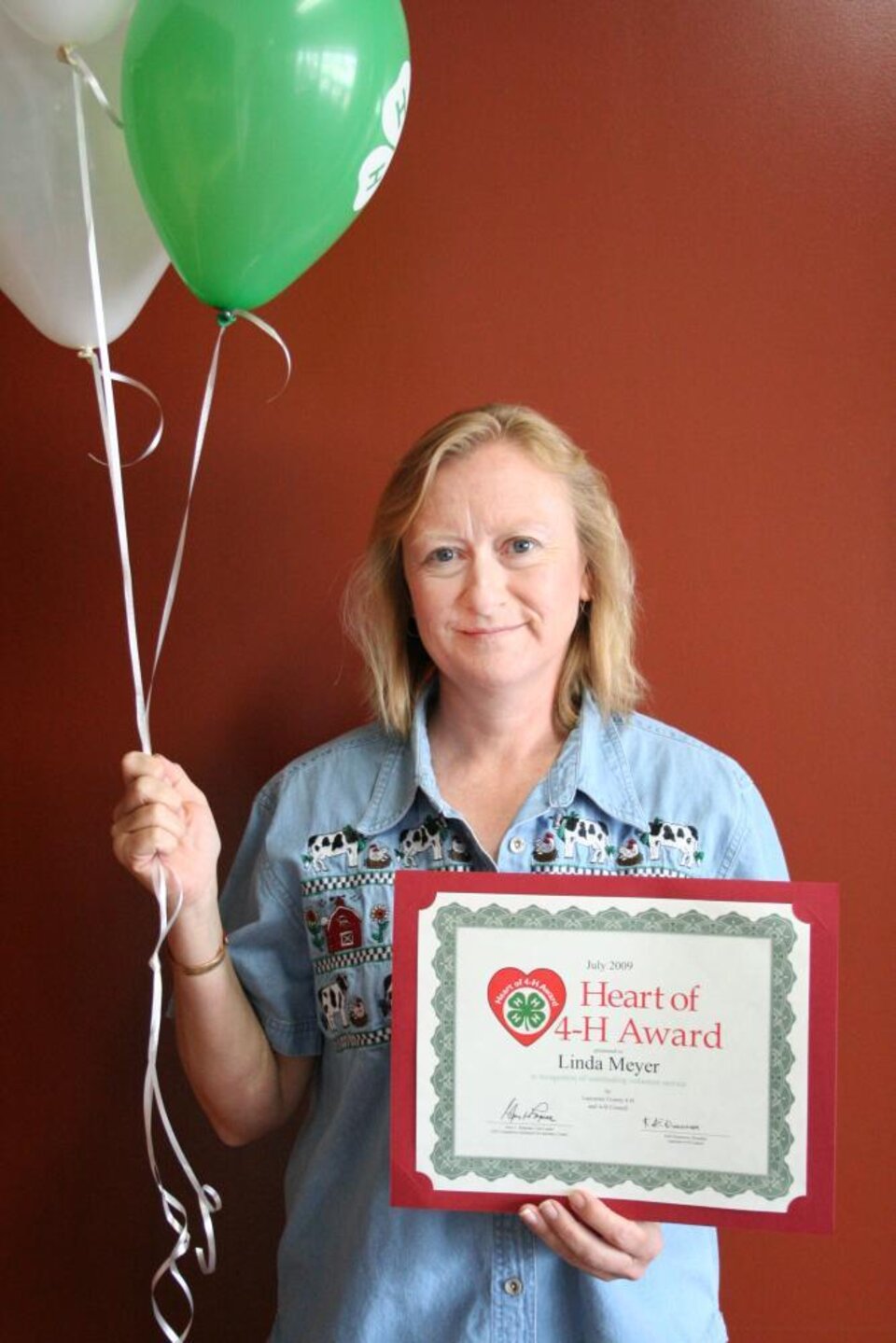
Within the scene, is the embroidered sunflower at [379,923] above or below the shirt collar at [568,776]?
below

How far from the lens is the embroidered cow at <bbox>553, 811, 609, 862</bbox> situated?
1.38 m

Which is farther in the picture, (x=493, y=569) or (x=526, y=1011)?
(x=493, y=569)

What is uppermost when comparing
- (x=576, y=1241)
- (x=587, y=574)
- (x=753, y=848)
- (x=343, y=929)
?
(x=587, y=574)

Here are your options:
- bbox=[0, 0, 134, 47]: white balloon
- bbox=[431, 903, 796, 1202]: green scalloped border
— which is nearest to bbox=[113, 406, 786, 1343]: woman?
bbox=[431, 903, 796, 1202]: green scalloped border

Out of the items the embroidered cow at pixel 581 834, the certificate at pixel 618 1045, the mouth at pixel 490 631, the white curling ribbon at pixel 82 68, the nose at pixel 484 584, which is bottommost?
the certificate at pixel 618 1045

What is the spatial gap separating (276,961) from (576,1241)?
46 centimetres

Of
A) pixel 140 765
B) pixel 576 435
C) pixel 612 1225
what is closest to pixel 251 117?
pixel 140 765

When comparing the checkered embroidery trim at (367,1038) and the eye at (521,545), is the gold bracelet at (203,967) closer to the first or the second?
the checkered embroidery trim at (367,1038)

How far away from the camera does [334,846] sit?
1.44 meters

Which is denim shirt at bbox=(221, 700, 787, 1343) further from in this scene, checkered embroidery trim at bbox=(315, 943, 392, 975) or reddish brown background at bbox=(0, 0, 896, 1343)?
reddish brown background at bbox=(0, 0, 896, 1343)

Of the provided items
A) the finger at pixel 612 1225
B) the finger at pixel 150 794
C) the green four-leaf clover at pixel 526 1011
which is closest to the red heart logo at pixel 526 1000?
the green four-leaf clover at pixel 526 1011

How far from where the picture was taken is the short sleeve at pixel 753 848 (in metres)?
1.38

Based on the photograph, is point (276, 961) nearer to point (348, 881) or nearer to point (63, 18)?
point (348, 881)

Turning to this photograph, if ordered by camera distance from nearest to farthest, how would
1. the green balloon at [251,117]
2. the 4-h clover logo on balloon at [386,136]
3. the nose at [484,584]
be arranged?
the green balloon at [251,117], the 4-h clover logo on balloon at [386,136], the nose at [484,584]
